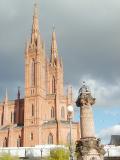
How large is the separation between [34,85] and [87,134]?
2916 inches

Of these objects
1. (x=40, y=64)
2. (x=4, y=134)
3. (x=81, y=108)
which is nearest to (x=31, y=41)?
(x=40, y=64)

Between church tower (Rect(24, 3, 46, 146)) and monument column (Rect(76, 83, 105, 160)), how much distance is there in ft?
220

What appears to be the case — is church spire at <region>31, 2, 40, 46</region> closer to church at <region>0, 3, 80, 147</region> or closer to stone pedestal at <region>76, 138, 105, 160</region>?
church at <region>0, 3, 80, 147</region>

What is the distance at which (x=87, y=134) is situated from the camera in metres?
25.3

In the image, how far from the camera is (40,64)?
10138 centimetres

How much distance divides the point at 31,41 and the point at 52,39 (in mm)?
13917

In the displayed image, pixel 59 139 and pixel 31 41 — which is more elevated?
pixel 31 41

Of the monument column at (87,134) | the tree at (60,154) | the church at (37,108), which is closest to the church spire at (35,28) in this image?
the church at (37,108)

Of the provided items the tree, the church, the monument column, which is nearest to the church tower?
the church

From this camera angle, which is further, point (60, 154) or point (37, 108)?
point (37, 108)

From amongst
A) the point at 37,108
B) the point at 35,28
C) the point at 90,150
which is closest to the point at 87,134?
the point at 90,150

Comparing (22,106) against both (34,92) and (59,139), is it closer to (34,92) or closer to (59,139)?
(34,92)

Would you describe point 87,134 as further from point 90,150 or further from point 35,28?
point 35,28

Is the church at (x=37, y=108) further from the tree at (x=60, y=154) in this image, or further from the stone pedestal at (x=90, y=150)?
the stone pedestal at (x=90, y=150)
